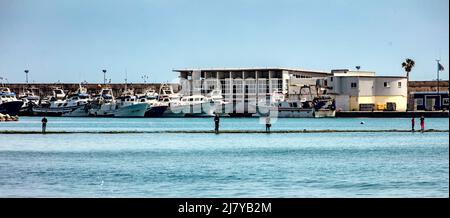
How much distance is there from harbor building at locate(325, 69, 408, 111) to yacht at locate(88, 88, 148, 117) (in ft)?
78.9

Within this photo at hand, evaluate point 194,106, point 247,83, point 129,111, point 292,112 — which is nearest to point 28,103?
point 129,111

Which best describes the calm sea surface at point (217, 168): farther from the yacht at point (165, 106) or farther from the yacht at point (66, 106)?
the yacht at point (66, 106)

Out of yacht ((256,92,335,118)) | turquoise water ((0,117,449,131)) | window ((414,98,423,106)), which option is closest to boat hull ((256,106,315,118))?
yacht ((256,92,335,118))

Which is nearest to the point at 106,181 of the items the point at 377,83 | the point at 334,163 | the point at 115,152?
the point at 334,163

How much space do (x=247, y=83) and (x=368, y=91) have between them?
54.7 ft

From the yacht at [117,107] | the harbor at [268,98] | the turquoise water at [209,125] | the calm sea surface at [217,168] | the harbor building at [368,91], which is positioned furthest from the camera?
the yacht at [117,107]

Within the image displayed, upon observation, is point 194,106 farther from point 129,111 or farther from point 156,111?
point 129,111

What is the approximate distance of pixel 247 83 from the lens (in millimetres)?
107250

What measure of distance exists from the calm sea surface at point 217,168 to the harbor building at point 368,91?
52085mm

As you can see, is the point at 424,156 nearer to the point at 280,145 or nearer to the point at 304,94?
the point at 280,145

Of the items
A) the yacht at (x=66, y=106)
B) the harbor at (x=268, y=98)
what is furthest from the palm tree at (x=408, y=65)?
the yacht at (x=66, y=106)

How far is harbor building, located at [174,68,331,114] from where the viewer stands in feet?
350

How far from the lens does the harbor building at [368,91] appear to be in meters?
96.5
